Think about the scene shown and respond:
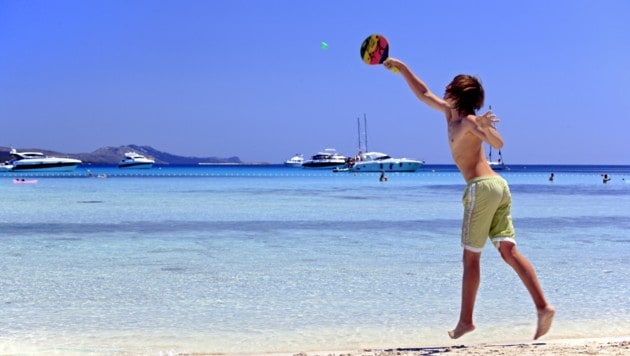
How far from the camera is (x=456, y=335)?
5.32 m

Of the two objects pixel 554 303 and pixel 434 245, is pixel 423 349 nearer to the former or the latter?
pixel 554 303

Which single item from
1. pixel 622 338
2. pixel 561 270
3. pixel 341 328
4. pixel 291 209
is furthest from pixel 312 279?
pixel 291 209

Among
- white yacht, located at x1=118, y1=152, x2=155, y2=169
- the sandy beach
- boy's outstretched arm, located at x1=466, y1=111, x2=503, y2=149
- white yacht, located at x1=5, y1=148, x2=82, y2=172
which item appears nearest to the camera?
boy's outstretched arm, located at x1=466, y1=111, x2=503, y2=149

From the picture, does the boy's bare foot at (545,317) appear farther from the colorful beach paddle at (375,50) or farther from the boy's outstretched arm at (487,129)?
the colorful beach paddle at (375,50)

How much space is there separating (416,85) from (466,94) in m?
0.44

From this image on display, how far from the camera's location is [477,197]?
197 inches

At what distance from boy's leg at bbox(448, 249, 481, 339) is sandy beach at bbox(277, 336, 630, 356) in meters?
0.22

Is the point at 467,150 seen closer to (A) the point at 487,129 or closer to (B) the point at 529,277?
(A) the point at 487,129

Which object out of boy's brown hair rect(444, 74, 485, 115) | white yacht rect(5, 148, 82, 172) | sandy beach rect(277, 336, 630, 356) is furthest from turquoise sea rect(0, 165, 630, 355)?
white yacht rect(5, 148, 82, 172)

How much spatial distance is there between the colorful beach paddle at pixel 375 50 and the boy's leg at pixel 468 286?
4.75 feet

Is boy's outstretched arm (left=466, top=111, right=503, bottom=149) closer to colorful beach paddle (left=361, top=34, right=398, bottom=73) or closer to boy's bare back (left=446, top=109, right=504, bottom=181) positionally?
boy's bare back (left=446, top=109, right=504, bottom=181)

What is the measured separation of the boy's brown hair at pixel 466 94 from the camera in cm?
515

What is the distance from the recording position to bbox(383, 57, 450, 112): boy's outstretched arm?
5348 mm

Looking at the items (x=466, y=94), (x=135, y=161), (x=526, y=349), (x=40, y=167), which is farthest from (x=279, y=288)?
(x=135, y=161)
